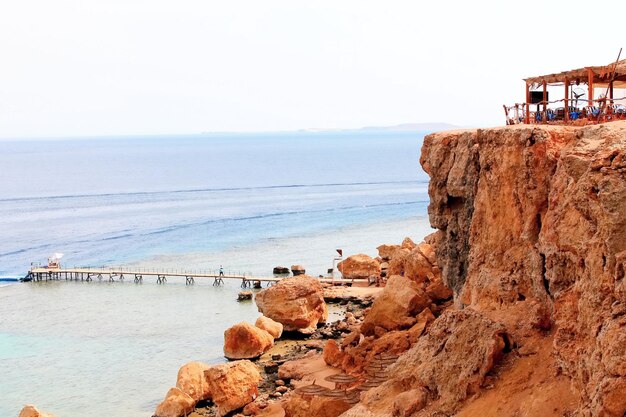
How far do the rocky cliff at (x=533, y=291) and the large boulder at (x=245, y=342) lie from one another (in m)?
15.1

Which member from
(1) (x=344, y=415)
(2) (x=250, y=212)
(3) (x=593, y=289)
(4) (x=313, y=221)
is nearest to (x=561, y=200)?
(3) (x=593, y=289)

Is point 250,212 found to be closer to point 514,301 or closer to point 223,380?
point 223,380

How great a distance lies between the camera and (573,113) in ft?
92.5

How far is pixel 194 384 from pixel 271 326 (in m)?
9.41

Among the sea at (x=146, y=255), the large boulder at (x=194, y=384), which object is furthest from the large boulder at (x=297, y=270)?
the large boulder at (x=194, y=384)

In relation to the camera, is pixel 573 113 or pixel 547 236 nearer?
pixel 547 236

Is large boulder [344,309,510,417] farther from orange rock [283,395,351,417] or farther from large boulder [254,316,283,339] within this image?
large boulder [254,316,283,339]

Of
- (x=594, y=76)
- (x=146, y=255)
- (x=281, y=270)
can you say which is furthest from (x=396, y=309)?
(x=146, y=255)

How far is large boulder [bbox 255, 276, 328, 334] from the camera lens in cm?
4375

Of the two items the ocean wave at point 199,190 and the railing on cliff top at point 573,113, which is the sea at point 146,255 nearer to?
the ocean wave at point 199,190

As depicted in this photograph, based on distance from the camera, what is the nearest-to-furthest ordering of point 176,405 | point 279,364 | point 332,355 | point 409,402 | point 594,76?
point 409,402 → point 594,76 → point 176,405 → point 332,355 → point 279,364

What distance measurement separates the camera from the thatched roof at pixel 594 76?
28.0m

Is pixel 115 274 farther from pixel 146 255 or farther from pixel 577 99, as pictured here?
pixel 577 99

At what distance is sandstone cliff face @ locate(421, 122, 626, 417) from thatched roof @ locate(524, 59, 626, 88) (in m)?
4.14
